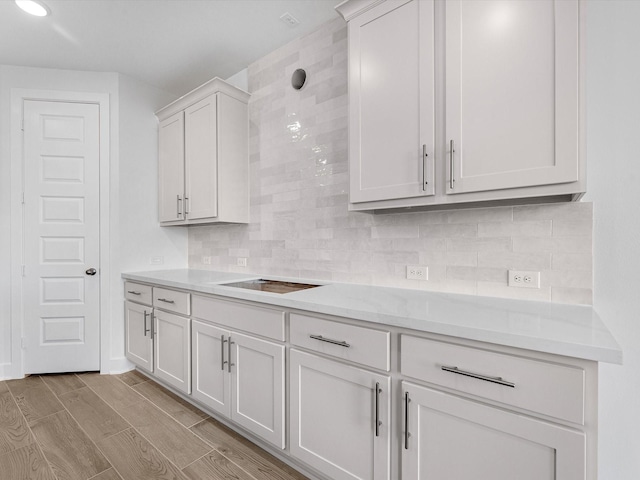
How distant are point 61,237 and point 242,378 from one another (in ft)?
7.51

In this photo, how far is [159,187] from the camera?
3.27 m

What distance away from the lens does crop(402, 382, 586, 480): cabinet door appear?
3.19 ft

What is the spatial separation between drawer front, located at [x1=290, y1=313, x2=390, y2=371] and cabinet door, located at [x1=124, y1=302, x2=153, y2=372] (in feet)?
5.51

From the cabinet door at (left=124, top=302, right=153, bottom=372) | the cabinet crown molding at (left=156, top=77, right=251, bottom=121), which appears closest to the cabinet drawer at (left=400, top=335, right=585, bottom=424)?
the cabinet door at (left=124, top=302, right=153, bottom=372)

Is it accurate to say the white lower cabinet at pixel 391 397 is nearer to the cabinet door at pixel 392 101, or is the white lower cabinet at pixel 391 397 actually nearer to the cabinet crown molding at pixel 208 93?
the cabinet door at pixel 392 101

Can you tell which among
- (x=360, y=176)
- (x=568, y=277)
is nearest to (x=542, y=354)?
(x=568, y=277)

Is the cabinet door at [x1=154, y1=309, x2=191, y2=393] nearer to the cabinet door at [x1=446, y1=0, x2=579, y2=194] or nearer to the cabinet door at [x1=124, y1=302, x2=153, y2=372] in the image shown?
the cabinet door at [x1=124, y1=302, x2=153, y2=372]

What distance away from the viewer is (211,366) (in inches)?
84.3

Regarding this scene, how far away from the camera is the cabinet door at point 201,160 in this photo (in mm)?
2666

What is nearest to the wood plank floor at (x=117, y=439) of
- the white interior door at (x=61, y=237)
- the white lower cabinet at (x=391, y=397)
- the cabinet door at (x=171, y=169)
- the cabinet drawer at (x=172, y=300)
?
the white lower cabinet at (x=391, y=397)

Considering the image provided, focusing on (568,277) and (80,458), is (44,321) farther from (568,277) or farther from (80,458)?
(568,277)

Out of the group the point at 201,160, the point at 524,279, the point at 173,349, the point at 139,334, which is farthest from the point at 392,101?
the point at 139,334

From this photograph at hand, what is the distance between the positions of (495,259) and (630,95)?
86 centimetres

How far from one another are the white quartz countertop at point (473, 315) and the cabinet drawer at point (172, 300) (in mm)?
503
